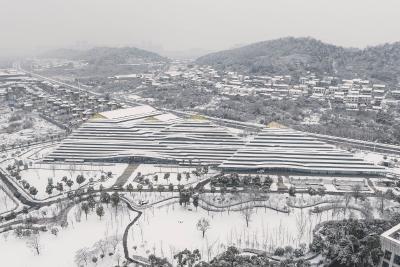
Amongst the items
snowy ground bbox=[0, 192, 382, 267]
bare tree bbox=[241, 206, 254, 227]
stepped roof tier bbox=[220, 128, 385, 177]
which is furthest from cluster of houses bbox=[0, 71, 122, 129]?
bare tree bbox=[241, 206, 254, 227]

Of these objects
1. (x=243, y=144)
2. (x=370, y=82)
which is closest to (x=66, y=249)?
(x=243, y=144)

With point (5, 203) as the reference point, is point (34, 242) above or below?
below

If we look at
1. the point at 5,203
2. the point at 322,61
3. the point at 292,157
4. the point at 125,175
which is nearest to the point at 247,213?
the point at 292,157

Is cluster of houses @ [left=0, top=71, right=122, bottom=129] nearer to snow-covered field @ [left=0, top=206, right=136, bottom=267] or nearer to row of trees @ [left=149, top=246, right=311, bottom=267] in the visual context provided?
snow-covered field @ [left=0, top=206, right=136, bottom=267]

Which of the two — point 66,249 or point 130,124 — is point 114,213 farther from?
point 130,124

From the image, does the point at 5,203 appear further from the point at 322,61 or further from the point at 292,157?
the point at 322,61
